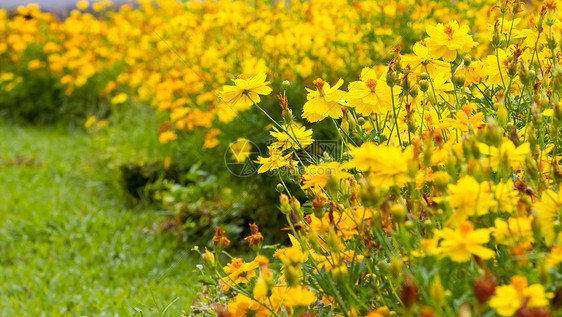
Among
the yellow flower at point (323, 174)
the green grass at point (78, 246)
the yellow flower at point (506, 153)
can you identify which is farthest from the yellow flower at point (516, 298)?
the green grass at point (78, 246)

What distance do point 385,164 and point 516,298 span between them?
0.94ft

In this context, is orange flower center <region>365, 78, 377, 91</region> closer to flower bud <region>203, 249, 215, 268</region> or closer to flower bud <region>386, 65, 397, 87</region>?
flower bud <region>386, 65, 397, 87</region>

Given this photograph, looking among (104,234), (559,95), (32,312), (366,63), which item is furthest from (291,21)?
(559,95)

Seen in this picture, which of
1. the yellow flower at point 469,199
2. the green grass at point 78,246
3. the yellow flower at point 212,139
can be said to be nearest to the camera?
the yellow flower at point 469,199

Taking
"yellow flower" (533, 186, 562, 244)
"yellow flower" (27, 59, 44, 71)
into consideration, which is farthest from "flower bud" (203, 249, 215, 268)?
"yellow flower" (27, 59, 44, 71)

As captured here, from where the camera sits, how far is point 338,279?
3.37 feet

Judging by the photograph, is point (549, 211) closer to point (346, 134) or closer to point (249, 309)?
point (346, 134)

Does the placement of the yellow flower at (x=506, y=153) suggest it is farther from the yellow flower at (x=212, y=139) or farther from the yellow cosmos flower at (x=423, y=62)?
the yellow flower at (x=212, y=139)

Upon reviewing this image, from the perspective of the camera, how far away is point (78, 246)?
3.13 metres

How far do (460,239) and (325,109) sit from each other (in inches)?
22.1

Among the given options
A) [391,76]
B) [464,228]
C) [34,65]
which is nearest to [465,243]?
[464,228]

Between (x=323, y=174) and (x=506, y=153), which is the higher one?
(x=506, y=153)

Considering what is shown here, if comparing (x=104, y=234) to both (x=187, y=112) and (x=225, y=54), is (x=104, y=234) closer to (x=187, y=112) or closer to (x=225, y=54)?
(x=187, y=112)

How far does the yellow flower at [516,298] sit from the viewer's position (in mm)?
803
